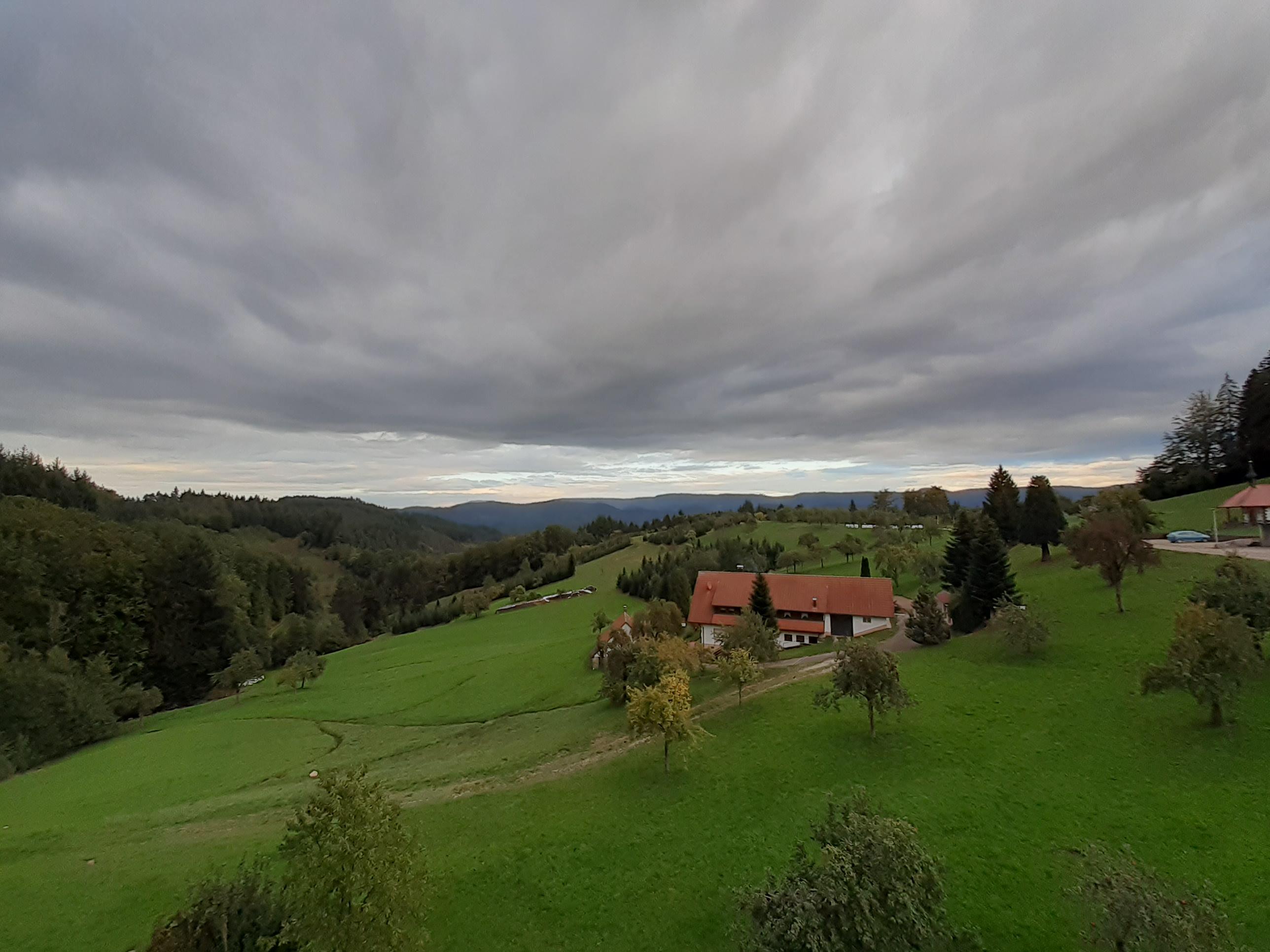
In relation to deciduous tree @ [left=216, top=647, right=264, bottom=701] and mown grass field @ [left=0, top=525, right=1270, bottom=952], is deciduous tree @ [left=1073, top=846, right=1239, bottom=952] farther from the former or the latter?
deciduous tree @ [left=216, top=647, right=264, bottom=701]

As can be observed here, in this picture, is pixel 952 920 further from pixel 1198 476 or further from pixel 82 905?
pixel 1198 476

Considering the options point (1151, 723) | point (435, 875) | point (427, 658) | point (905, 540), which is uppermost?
point (905, 540)

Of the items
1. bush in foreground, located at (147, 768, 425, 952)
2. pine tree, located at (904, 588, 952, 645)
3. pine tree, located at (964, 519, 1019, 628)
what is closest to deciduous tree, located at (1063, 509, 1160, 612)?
pine tree, located at (964, 519, 1019, 628)

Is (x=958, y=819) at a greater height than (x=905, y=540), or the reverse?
(x=905, y=540)

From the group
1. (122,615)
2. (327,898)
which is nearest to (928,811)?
(327,898)

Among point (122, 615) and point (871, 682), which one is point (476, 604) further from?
point (871, 682)

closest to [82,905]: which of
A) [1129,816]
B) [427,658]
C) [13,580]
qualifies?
[1129,816]

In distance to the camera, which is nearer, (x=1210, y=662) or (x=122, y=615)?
(x=1210, y=662)
